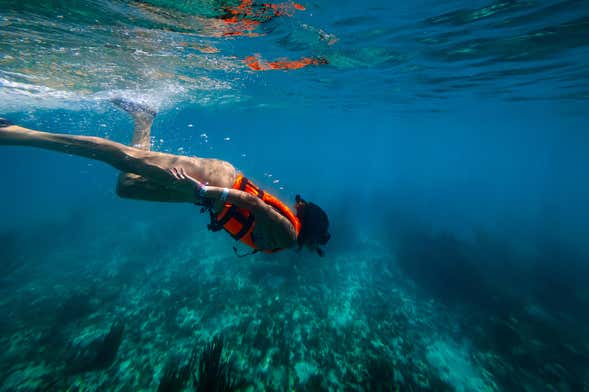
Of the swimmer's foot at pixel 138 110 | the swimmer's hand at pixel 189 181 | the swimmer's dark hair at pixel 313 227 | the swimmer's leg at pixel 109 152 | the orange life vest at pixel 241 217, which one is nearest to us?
the swimmer's hand at pixel 189 181

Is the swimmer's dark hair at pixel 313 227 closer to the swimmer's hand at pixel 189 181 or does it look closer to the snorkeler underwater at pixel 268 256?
the snorkeler underwater at pixel 268 256

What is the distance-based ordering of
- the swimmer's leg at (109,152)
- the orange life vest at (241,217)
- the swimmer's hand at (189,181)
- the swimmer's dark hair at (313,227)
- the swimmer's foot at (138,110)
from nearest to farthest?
the swimmer's hand at (189,181)
the swimmer's leg at (109,152)
the orange life vest at (241,217)
the swimmer's dark hair at (313,227)
the swimmer's foot at (138,110)

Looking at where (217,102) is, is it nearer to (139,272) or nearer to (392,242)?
(139,272)

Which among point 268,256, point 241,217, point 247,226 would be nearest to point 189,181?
point 241,217

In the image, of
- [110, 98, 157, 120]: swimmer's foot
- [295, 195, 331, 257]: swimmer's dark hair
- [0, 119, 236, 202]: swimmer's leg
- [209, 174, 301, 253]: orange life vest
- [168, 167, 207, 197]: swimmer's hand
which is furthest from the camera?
[110, 98, 157, 120]: swimmer's foot

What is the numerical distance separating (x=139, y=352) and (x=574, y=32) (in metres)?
18.7

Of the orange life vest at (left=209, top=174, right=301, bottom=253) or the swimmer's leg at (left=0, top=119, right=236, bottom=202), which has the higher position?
the swimmer's leg at (left=0, top=119, right=236, bottom=202)

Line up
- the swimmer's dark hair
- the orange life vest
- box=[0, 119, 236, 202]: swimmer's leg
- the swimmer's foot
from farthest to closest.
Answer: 1. the swimmer's foot
2. the swimmer's dark hair
3. the orange life vest
4. box=[0, 119, 236, 202]: swimmer's leg

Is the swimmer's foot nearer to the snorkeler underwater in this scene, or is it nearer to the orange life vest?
the snorkeler underwater

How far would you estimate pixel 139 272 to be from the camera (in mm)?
14258

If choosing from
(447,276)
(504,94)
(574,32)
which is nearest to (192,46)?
(574,32)

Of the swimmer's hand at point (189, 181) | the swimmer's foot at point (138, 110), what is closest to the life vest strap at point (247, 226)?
the swimmer's hand at point (189, 181)

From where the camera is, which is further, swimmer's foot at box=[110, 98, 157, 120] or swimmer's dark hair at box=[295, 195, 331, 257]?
swimmer's foot at box=[110, 98, 157, 120]

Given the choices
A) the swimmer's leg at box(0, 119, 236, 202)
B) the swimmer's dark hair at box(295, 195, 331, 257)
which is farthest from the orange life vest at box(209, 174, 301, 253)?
the swimmer's leg at box(0, 119, 236, 202)
